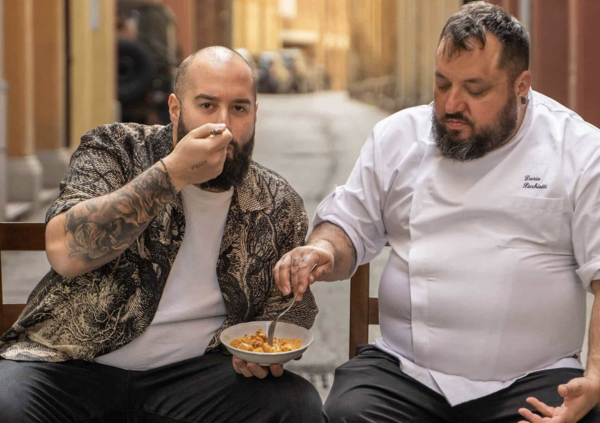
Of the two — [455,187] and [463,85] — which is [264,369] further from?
[463,85]

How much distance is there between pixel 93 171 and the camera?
7.66ft

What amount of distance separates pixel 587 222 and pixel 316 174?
322 inches

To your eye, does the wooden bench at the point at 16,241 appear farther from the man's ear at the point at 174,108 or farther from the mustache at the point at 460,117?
the mustache at the point at 460,117

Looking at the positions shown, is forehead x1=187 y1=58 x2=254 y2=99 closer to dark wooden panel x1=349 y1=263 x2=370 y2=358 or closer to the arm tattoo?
the arm tattoo

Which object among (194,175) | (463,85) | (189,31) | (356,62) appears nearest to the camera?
(194,175)

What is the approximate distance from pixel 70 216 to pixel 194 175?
0.37 metres

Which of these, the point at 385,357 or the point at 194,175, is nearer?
the point at 194,175

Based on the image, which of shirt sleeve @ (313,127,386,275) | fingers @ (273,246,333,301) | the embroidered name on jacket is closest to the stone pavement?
shirt sleeve @ (313,127,386,275)

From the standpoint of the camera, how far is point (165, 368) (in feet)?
7.52

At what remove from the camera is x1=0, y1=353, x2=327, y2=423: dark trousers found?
2.17 m

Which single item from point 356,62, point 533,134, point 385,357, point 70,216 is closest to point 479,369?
point 385,357

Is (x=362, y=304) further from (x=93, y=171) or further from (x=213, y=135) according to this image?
(x=93, y=171)

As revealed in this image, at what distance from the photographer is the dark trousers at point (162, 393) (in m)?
2.17

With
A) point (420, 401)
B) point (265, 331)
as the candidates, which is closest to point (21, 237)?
point (265, 331)
